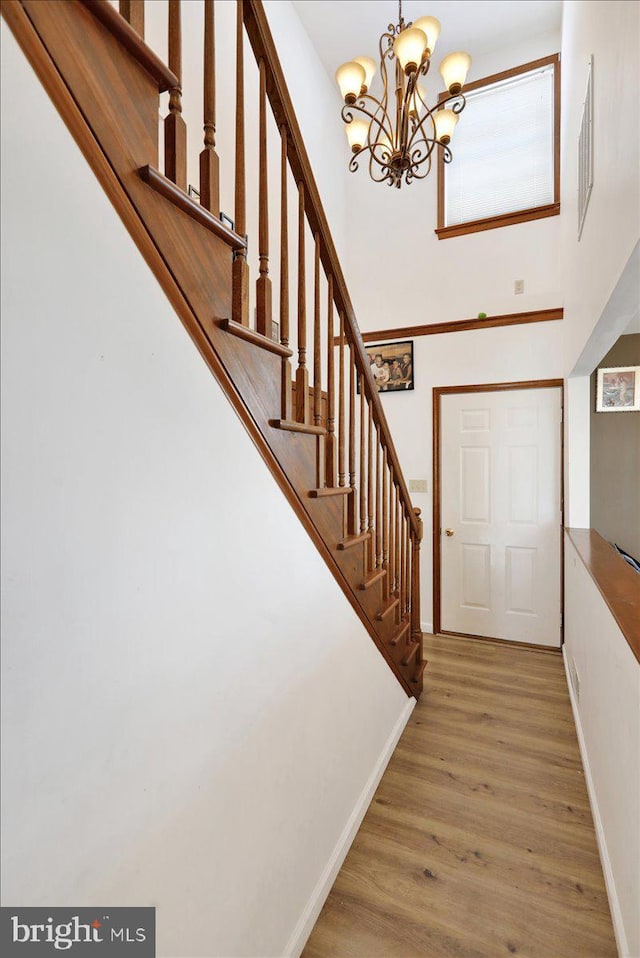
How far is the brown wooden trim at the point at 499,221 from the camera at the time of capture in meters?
3.50

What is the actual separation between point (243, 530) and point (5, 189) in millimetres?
749

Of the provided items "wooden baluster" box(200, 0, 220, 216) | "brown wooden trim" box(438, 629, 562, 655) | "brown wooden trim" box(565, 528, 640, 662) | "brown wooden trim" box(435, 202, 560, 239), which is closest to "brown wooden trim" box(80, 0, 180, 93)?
"wooden baluster" box(200, 0, 220, 216)

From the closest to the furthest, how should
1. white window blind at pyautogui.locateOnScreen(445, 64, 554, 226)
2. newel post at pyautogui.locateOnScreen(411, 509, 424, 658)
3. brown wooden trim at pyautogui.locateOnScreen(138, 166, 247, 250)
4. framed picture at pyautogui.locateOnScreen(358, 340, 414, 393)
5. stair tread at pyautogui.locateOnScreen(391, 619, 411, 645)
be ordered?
1. brown wooden trim at pyautogui.locateOnScreen(138, 166, 247, 250)
2. stair tread at pyautogui.locateOnScreen(391, 619, 411, 645)
3. newel post at pyautogui.locateOnScreen(411, 509, 424, 658)
4. white window blind at pyautogui.locateOnScreen(445, 64, 554, 226)
5. framed picture at pyautogui.locateOnScreen(358, 340, 414, 393)

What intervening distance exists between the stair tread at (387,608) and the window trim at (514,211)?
122 inches

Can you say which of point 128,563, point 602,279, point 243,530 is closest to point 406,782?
point 243,530

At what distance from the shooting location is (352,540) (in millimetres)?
1731

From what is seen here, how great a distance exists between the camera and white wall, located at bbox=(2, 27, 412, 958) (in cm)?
62

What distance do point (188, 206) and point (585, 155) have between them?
220 cm

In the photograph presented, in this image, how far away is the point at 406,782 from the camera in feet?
6.75

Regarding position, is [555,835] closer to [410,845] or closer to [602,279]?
[410,845]

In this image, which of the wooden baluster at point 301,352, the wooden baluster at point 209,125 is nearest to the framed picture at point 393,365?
the wooden baluster at point 301,352

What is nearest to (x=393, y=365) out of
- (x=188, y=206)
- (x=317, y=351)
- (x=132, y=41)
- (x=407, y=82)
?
(x=407, y=82)

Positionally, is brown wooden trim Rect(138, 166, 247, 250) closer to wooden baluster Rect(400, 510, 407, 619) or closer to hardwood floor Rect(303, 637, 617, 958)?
wooden baluster Rect(400, 510, 407, 619)

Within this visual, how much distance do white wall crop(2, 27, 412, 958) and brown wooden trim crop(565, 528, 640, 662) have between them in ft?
3.40
